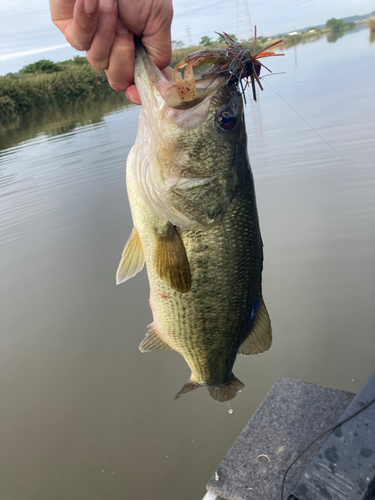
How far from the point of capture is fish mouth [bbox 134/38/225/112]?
1.36 meters

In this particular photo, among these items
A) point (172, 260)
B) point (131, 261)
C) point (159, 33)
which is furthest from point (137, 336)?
point (159, 33)

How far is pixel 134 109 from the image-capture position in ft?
64.5

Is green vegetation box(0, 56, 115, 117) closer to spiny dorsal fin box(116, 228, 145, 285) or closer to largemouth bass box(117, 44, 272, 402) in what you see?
spiny dorsal fin box(116, 228, 145, 285)

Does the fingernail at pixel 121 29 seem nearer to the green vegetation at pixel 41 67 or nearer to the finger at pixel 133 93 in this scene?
the finger at pixel 133 93

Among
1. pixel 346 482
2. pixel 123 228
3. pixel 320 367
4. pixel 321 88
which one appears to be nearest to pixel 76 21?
pixel 346 482

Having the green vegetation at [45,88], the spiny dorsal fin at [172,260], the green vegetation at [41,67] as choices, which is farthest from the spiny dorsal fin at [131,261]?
the green vegetation at [41,67]

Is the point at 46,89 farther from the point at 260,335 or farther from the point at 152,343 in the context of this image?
the point at 260,335

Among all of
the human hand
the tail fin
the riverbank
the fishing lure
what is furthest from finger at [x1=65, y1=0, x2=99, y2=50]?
the riverbank

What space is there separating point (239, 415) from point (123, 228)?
14.3ft

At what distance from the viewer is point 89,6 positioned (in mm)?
1115

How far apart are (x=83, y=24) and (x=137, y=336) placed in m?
3.40

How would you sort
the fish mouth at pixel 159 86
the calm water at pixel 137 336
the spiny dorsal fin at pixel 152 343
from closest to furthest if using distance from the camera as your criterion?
the fish mouth at pixel 159 86 < the spiny dorsal fin at pixel 152 343 < the calm water at pixel 137 336

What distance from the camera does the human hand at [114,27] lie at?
1.18 meters

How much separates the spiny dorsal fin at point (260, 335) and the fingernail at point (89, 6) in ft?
4.51
